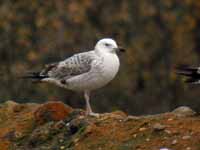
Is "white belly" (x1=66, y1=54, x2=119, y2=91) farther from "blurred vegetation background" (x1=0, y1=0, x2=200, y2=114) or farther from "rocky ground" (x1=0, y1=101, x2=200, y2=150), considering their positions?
"blurred vegetation background" (x1=0, y1=0, x2=200, y2=114)

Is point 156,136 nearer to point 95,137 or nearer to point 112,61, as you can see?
point 95,137

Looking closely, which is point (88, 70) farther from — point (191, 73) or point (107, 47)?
point (191, 73)

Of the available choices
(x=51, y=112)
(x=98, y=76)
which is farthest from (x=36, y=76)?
(x=51, y=112)

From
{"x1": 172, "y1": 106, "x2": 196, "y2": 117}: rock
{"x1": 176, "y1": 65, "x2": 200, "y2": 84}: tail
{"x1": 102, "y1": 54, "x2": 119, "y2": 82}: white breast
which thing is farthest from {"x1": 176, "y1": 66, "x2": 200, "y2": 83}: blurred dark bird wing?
{"x1": 102, "y1": 54, "x2": 119, "y2": 82}: white breast

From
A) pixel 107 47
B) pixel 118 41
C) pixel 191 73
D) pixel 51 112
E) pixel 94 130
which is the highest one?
pixel 107 47

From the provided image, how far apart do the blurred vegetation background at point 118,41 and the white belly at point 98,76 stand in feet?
29.6

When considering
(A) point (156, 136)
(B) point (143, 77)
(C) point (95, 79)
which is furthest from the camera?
(B) point (143, 77)

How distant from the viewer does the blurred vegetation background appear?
23.2 meters

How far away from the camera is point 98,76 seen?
1254cm

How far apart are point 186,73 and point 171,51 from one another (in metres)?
17.1

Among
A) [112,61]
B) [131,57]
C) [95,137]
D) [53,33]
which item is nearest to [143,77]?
[131,57]

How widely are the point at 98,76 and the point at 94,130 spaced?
5.24 feet

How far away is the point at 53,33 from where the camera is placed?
26875 millimetres

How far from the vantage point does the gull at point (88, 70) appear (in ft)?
41.2
